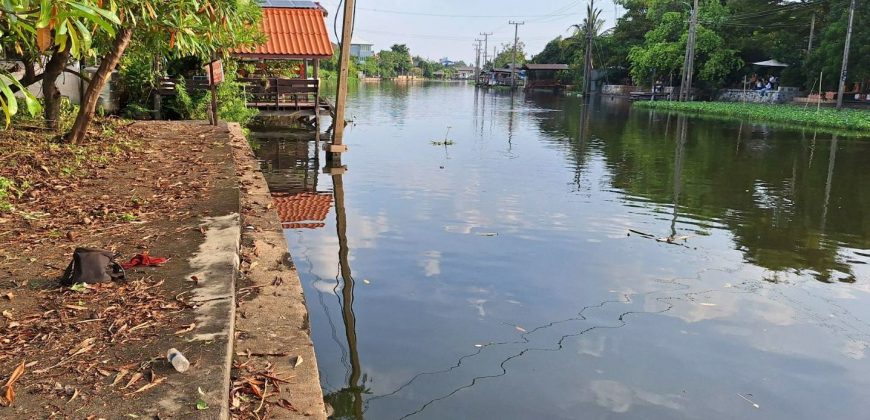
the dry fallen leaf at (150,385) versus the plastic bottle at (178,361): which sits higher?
the plastic bottle at (178,361)

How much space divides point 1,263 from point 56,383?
191 cm

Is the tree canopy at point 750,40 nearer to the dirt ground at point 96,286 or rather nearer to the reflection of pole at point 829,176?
the reflection of pole at point 829,176

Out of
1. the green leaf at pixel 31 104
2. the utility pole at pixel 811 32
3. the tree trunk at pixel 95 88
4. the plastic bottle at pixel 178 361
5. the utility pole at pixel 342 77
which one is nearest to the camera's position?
the green leaf at pixel 31 104

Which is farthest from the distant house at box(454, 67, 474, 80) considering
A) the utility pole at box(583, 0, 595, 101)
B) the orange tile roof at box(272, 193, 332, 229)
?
the orange tile roof at box(272, 193, 332, 229)

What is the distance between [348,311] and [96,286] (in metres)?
2.39

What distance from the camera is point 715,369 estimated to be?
5.03m

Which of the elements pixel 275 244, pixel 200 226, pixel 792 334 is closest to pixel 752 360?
pixel 792 334

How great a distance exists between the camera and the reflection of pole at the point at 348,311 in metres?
4.49

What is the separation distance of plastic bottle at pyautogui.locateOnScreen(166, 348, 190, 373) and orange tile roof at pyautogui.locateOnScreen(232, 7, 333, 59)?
17559mm

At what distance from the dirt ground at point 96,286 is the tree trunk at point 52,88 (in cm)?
147

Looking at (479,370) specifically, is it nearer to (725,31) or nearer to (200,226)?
(200,226)

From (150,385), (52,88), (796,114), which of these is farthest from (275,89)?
Answer: (796,114)

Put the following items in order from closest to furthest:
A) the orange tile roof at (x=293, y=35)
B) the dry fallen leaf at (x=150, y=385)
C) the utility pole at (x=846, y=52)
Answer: the dry fallen leaf at (x=150, y=385), the orange tile roof at (x=293, y=35), the utility pole at (x=846, y=52)

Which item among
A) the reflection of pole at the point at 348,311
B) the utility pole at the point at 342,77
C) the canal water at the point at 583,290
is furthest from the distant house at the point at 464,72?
the reflection of pole at the point at 348,311
